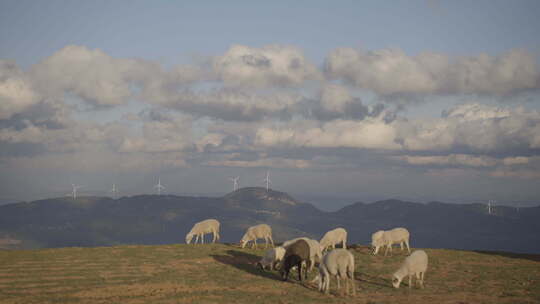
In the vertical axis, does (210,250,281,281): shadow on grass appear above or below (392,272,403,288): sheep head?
below

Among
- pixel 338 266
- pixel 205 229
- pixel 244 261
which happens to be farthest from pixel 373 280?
pixel 205 229

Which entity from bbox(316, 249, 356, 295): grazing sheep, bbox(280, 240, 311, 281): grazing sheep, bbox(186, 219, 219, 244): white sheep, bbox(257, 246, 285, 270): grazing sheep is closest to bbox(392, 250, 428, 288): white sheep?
bbox(316, 249, 356, 295): grazing sheep

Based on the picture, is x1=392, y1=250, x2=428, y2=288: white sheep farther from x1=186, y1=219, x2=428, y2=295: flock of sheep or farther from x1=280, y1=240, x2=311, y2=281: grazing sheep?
x1=280, y1=240, x2=311, y2=281: grazing sheep

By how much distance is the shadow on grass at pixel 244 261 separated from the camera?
110ft

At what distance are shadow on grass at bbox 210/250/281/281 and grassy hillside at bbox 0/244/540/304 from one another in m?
0.08

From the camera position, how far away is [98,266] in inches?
1421

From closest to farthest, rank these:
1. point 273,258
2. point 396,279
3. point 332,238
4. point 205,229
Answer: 1. point 396,279
2. point 273,258
3. point 332,238
4. point 205,229

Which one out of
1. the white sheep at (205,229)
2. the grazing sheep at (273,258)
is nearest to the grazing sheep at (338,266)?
the grazing sheep at (273,258)

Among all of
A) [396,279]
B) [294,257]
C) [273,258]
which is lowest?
[396,279]

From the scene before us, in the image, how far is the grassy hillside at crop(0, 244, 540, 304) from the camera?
85.5ft

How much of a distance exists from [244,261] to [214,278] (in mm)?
6899

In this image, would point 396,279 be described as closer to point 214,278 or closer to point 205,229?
point 214,278

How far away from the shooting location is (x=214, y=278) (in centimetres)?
3173

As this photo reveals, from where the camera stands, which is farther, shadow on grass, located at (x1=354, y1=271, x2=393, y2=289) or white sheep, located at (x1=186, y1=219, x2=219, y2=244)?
white sheep, located at (x1=186, y1=219, x2=219, y2=244)
